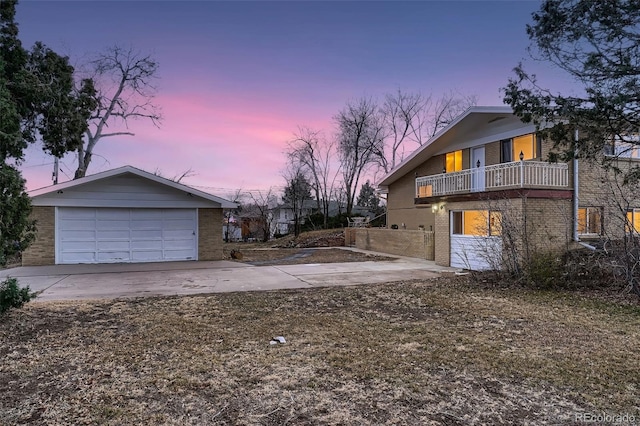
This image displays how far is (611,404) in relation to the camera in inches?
133

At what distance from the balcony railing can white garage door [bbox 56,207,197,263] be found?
1105 centimetres

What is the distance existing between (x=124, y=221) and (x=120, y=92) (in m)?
16.3

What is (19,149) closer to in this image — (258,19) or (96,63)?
(258,19)

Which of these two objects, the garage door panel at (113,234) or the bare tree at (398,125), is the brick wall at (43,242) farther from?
the bare tree at (398,125)

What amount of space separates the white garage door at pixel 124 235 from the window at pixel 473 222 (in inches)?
423

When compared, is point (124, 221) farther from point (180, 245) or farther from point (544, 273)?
point (544, 273)

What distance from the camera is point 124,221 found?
51.4 feet

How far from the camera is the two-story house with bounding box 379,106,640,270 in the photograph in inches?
459

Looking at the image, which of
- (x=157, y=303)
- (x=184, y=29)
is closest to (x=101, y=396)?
(x=157, y=303)

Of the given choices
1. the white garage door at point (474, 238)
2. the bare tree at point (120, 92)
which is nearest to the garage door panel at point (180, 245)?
the white garage door at point (474, 238)

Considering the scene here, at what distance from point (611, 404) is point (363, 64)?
16.7 meters

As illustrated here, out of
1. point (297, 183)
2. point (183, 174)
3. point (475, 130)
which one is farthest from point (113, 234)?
point (297, 183)

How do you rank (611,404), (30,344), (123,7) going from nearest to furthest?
(611,404) → (30,344) → (123,7)

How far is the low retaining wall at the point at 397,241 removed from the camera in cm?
1689
